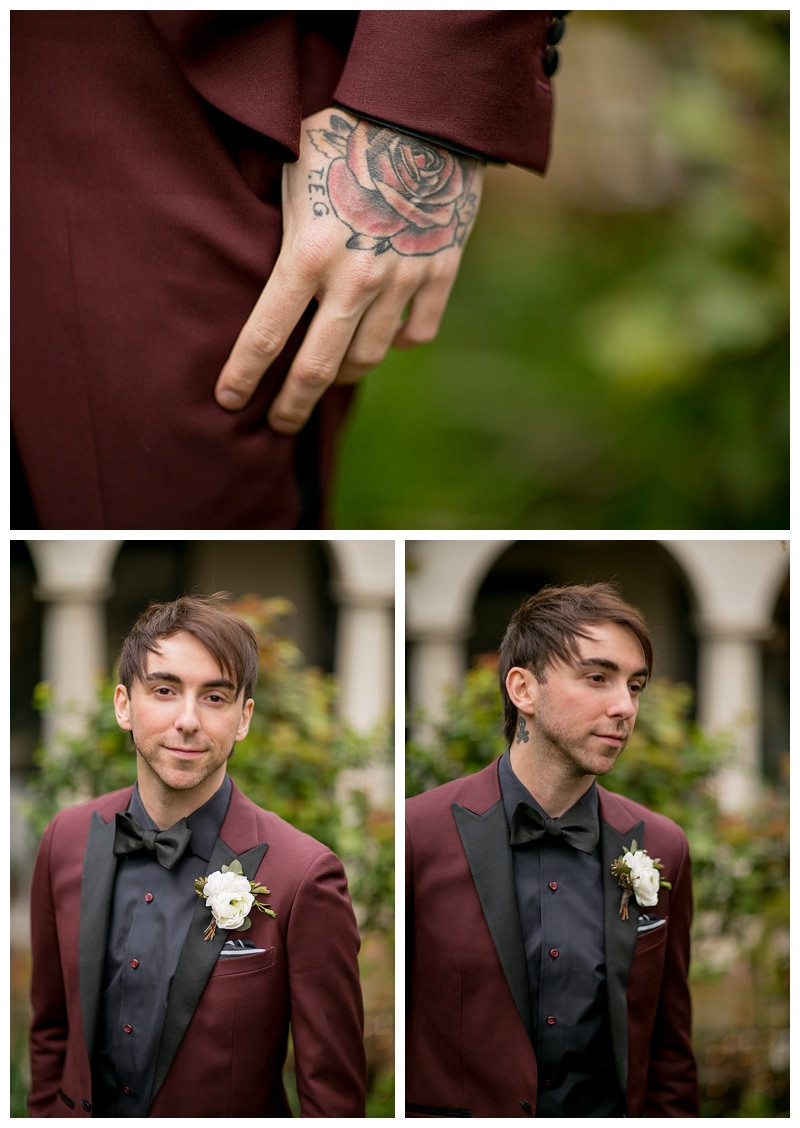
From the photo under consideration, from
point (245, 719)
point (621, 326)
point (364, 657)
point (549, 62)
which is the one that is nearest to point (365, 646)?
point (364, 657)

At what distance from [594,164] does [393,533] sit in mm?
1369

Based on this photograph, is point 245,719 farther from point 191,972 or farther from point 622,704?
point 622,704

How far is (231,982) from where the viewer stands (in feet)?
4.40

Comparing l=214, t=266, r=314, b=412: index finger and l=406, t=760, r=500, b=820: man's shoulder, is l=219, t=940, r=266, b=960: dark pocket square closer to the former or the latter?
l=406, t=760, r=500, b=820: man's shoulder

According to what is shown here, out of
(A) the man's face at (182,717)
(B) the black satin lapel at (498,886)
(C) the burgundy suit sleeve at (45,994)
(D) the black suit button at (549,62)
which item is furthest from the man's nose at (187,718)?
(D) the black suit button at (549,62)

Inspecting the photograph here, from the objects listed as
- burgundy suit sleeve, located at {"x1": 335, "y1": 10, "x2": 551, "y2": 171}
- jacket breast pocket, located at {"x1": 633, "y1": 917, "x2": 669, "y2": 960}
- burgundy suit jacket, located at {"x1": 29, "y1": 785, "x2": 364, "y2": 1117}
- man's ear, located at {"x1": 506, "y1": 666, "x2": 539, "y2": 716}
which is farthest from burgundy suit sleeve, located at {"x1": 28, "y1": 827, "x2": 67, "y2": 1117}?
burgundy suit sleeve, located at {"x1": 335, "y1": 10, "x2": 551, "y2": 171}

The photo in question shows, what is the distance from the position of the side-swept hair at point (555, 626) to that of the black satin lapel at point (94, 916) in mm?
521

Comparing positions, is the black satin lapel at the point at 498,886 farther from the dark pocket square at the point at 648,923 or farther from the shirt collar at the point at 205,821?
the shirt collar at the point at 205,821

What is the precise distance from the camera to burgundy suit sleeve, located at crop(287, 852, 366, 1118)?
1.36 m

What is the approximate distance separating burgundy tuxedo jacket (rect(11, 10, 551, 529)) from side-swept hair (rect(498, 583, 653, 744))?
399 mm

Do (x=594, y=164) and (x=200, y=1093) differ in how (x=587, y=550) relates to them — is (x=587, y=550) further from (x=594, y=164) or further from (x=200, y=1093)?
(x=594, y=164)

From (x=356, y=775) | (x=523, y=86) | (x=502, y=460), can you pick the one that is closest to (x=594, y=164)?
(x=502, y=460)

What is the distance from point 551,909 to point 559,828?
100 mm

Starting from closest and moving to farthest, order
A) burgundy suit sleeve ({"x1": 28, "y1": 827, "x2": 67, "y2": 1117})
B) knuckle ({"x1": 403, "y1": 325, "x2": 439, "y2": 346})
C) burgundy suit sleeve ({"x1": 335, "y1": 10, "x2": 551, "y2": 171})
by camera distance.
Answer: burgundy suit sleeve ({"x1": 335, "y1": 10, "x2": 551, "y2": 171}) < knuckle ({"x1": 403, "y1": 325, "x2": 439, "y2": 346}) < burgundy suit sleeve ({"x1": 28, "y1": 827, "x2": 67, "y2": 1117})
